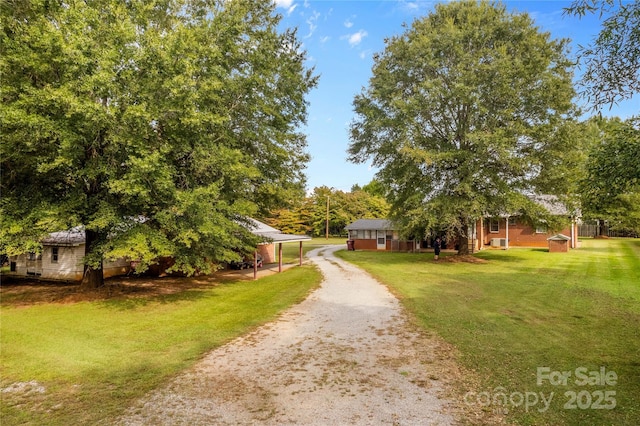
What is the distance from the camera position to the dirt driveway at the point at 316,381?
5.38 m

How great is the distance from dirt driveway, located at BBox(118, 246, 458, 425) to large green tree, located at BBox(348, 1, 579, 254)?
15168 millimetres

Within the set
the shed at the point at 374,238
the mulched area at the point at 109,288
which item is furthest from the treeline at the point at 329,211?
the mulched area at the point at 109,288

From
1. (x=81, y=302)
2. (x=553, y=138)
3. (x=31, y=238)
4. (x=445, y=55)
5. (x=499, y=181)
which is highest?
(x=445, y=55)

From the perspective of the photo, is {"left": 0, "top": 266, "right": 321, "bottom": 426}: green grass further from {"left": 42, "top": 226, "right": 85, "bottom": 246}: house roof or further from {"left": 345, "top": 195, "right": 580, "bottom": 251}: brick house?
{"left": 345, "top": 195, "right": 580, "bottom": 251}: brick house

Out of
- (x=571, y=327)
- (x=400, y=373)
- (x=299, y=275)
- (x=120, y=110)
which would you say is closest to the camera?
(x=400, y=373)

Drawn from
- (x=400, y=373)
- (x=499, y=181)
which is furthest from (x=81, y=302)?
(x=499, y=181)

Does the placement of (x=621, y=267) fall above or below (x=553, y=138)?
below

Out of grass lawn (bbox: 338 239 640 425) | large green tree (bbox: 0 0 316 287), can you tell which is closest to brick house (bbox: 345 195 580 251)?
grass lawn (bbox: 338 239 640 425)

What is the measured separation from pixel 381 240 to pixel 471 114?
18.7m

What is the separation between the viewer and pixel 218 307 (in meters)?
13.4

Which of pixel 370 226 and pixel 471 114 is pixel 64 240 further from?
pixel 370 226

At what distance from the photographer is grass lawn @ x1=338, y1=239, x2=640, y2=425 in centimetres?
569

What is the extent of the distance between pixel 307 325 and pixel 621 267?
20.3 metres

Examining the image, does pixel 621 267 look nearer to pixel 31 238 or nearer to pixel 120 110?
pixel 120 110
